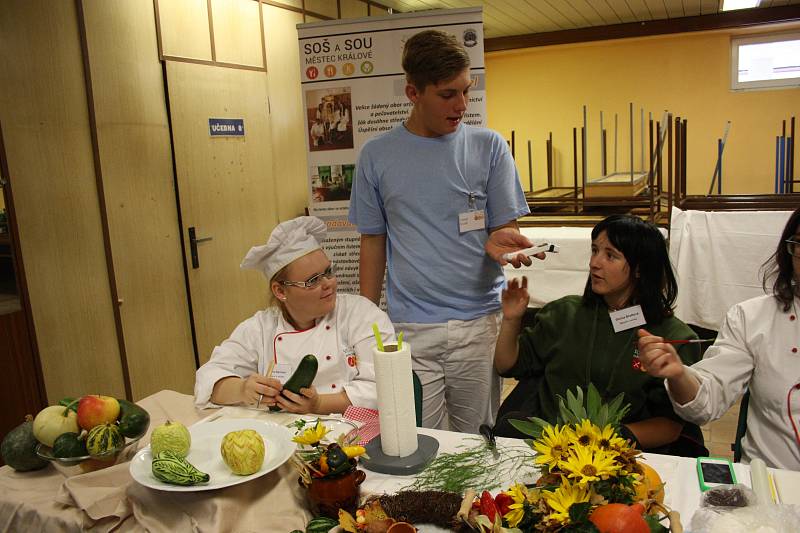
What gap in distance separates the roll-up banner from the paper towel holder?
6.16 ft

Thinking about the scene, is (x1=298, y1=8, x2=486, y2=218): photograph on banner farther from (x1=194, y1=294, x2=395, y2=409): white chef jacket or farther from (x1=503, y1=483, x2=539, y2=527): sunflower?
(x1=503, y1=483, x2=539, y2=527): sunflower

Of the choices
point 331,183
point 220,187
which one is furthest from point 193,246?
point 331,183

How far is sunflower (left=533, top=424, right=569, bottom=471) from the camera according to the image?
38.5 inches

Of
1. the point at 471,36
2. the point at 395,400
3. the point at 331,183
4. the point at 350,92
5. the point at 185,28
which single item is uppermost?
the point at 185,28

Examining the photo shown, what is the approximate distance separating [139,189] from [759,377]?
125 inches

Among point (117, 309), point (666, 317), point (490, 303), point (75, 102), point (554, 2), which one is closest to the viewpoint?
point (666, 317)

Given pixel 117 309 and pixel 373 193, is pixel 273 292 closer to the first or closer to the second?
pixel 373 193

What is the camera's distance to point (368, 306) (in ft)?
6.54

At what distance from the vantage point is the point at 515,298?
1.96 m

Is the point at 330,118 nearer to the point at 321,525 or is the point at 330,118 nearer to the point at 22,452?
the point at 22,452

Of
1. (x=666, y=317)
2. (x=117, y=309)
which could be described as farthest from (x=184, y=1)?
(x=666, y=317)

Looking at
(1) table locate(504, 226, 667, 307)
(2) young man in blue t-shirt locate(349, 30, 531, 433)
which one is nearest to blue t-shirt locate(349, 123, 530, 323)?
(2) young man in blue t-shirt locate(349, 30, 531, 433)

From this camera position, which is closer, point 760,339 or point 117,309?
point 760,339

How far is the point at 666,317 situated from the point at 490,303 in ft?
1.85
